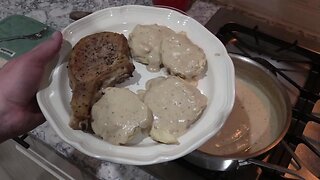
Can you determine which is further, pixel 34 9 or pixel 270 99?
pixel 34 9

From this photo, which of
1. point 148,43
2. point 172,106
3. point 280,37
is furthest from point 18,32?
point 280,37

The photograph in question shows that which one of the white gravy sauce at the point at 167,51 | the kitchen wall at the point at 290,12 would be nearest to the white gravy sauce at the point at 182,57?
the white gravy sauce at the point at 167,51

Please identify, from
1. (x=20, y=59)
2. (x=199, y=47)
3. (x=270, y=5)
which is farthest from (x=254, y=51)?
(x=20, y=59)

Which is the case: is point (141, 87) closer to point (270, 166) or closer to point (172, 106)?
point (172, 106)

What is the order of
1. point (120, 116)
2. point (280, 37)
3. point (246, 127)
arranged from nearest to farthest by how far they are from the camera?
point (120, 116) → point (246, 127) → point (280, 37)

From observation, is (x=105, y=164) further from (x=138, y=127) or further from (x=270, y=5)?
(x=270, y=5)

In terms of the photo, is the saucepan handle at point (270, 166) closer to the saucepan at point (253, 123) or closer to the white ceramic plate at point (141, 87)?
the saucepan at point (253, 123)
